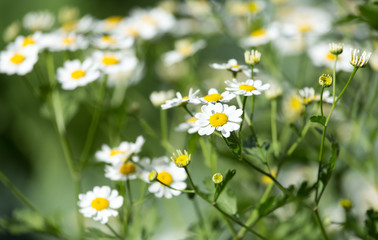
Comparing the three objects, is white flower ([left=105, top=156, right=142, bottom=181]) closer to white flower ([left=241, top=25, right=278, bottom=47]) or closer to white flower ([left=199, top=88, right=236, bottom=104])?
white flower ([left=199, top=88, right=236, bottom=104])

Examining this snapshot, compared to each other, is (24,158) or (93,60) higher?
(93,60)

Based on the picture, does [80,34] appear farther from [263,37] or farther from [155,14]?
[263,37]

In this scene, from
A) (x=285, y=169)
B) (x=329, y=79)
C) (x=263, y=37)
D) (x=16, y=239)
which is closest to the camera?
(x=329, y=79)

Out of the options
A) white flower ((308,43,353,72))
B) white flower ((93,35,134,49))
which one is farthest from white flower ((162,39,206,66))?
white flower ((308,43,353,72))

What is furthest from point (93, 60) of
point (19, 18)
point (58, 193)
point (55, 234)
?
point (19, 18)

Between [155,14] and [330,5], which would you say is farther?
[330,5]

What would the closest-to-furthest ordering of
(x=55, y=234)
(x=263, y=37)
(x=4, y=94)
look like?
(x=55, y=234), (x=263, y=37), (x=4, y=94)

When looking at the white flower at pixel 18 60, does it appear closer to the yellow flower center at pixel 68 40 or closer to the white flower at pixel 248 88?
the yellow flower center at pixel 68 40
